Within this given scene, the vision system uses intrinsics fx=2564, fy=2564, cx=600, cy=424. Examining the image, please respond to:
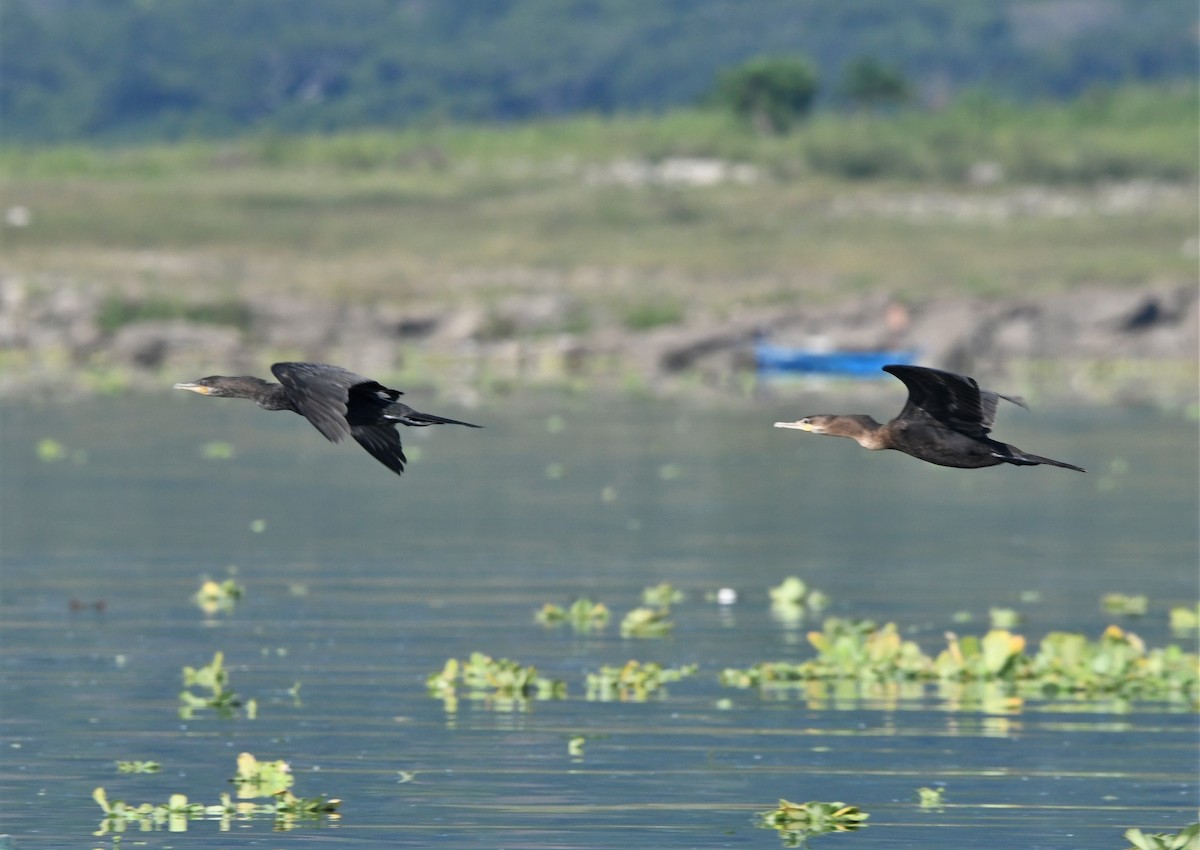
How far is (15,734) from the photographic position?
15328 millimetres

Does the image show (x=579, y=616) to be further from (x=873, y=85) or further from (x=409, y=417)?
(x=873, y=85)

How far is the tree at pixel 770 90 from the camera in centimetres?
11450

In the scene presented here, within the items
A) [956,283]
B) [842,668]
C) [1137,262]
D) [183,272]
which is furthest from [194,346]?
[842,668]

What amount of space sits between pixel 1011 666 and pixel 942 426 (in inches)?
159

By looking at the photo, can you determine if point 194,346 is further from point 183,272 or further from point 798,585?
point 798,585

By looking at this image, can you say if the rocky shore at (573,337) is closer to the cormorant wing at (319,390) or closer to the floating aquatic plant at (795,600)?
the floating aquatic plant at (795,600)

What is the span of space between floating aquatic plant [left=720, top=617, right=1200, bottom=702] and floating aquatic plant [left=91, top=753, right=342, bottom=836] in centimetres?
455

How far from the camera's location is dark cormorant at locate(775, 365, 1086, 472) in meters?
13.3

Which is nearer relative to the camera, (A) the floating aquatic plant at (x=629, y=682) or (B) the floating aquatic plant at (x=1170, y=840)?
(B) the floating aquatic plant at (x=1170, y=840)

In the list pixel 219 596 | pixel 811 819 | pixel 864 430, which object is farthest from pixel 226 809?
pixel 219 596

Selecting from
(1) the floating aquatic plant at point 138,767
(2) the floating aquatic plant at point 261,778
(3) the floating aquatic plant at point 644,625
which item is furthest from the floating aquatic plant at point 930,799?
(3) the floating aquatic plant at point 644,625

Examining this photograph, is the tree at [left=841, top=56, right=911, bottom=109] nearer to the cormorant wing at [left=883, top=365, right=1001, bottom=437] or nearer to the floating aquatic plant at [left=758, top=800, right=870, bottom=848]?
the cormorant wing at [left=883, top=365, right=1001, bottom=437]

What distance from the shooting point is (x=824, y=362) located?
5312 cm

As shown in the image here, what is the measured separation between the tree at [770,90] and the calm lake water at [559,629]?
3098 inches
